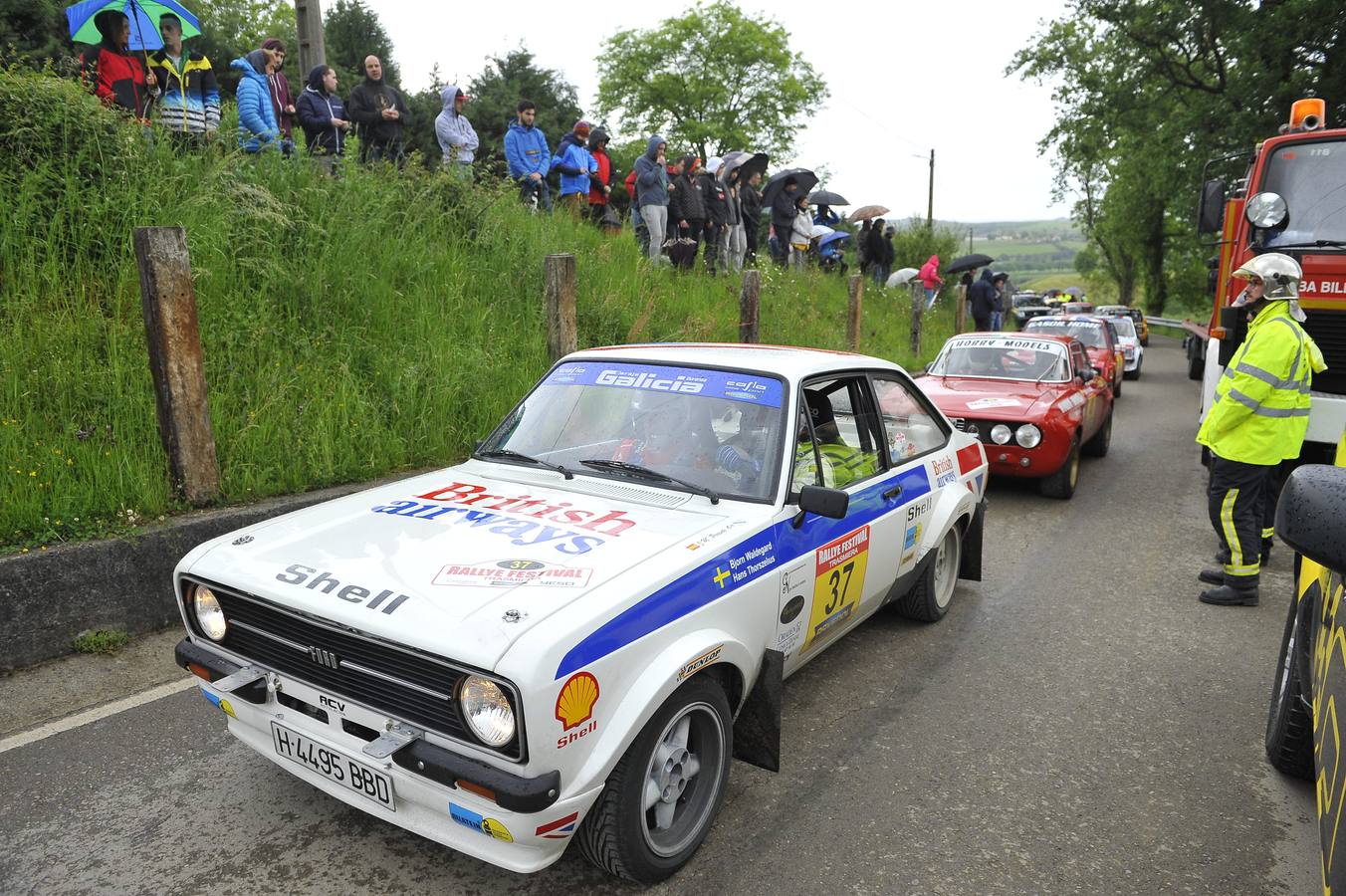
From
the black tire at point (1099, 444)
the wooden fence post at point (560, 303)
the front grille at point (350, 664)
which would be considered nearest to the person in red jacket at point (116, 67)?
the wooden fence post at point (560, 303)

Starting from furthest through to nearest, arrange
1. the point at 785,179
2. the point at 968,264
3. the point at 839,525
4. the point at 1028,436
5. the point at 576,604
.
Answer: the point at 968,264 < the point at 785,179 < the point at 1028,436 < the point at 839,525 < the point at 576,604

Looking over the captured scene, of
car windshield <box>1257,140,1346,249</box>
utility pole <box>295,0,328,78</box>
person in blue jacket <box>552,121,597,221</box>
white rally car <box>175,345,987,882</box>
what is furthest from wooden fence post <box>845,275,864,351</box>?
white rally car <box>175,345,987,882</box>

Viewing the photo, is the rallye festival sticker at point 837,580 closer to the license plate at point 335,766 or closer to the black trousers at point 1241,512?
the license plate at point 335,766

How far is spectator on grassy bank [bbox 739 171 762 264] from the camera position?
1522cm

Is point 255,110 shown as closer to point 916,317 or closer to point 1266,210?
point 1266,210

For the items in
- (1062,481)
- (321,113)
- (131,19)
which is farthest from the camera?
(321,113)

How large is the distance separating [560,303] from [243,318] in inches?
101

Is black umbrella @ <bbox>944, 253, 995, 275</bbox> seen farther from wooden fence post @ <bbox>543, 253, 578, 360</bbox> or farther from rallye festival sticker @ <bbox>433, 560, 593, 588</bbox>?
rallye festival sticker @ <bbox>433, 560, 593, 588</bbox>

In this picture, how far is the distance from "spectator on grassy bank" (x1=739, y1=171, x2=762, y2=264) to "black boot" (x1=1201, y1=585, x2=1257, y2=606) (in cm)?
1048

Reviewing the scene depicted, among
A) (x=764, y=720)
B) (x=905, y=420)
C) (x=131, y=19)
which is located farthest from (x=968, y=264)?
(x=764, y=720)

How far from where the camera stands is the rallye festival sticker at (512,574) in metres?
2.67

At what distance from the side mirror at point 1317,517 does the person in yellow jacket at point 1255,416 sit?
155 inches

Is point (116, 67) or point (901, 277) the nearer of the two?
point (116, 67)

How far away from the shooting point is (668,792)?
2857 millimetres
